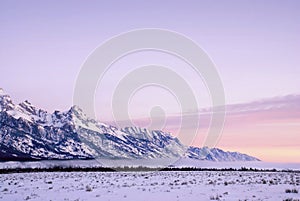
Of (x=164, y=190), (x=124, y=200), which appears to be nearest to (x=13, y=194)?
(x=124, y=200)

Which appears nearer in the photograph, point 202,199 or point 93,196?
point 202,199

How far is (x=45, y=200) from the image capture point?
73.7ft

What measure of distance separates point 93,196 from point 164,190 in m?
5.11

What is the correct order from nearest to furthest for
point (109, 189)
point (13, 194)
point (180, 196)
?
point (180, 196), point (13, 194), point (109, 189)

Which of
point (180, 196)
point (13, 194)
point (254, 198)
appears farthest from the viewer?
point (13, 194)

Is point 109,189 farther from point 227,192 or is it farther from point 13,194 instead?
point 227,192

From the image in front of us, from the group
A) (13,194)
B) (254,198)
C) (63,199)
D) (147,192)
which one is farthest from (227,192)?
(13,194)

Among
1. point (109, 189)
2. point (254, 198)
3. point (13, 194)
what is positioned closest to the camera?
point (254, 198)

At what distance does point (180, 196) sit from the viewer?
2341 centimetres

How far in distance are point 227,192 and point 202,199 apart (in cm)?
302

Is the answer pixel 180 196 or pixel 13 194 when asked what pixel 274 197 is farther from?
pixel 13 194

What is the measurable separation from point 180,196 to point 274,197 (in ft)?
17.2

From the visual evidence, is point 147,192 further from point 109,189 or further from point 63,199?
point 63,199

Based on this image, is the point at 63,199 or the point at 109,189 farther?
the point at 109,189
